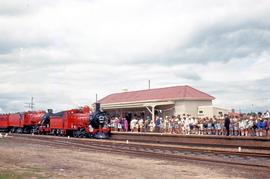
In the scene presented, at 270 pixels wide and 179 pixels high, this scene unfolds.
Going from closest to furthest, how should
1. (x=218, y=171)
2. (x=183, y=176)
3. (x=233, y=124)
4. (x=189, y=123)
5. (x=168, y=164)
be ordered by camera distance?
(x=183, y=176), (x=218, y=171), (x=168, y=164), (x=233, y=124), (x=189, y=123)

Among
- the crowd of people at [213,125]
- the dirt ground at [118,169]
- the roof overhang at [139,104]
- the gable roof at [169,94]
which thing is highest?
the gable roof at [169,94]

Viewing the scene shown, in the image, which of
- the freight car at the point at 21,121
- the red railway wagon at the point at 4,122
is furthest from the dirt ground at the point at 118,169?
A: the red railway wagon at the point at 4,122

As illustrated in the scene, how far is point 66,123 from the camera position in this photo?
1485 inches

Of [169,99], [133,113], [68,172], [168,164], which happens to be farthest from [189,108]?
[68,172]

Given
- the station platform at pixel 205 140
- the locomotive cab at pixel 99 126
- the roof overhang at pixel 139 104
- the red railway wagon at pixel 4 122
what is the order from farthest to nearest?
1. the red railway wagon at pixel 4 122
2. the roof overhang at pixel 139 104
3. the locomotive cab at pixel 99 126
4. the station platform at pixel 205 140

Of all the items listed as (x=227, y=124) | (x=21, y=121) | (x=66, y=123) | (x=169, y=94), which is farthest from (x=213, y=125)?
(x=21, y=121)

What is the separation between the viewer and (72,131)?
37656mm

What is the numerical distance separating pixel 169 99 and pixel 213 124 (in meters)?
14.2

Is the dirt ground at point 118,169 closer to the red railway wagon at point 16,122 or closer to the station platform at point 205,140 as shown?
the station platform at point 205,140

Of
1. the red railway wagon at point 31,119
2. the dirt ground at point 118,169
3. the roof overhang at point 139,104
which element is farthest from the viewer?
the red railway wagon at point 31,119

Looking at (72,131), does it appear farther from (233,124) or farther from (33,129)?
(233,124)

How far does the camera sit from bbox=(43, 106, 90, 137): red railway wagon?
116 ft

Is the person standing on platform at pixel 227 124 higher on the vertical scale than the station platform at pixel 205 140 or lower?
higher

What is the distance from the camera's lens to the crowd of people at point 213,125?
25.6m
